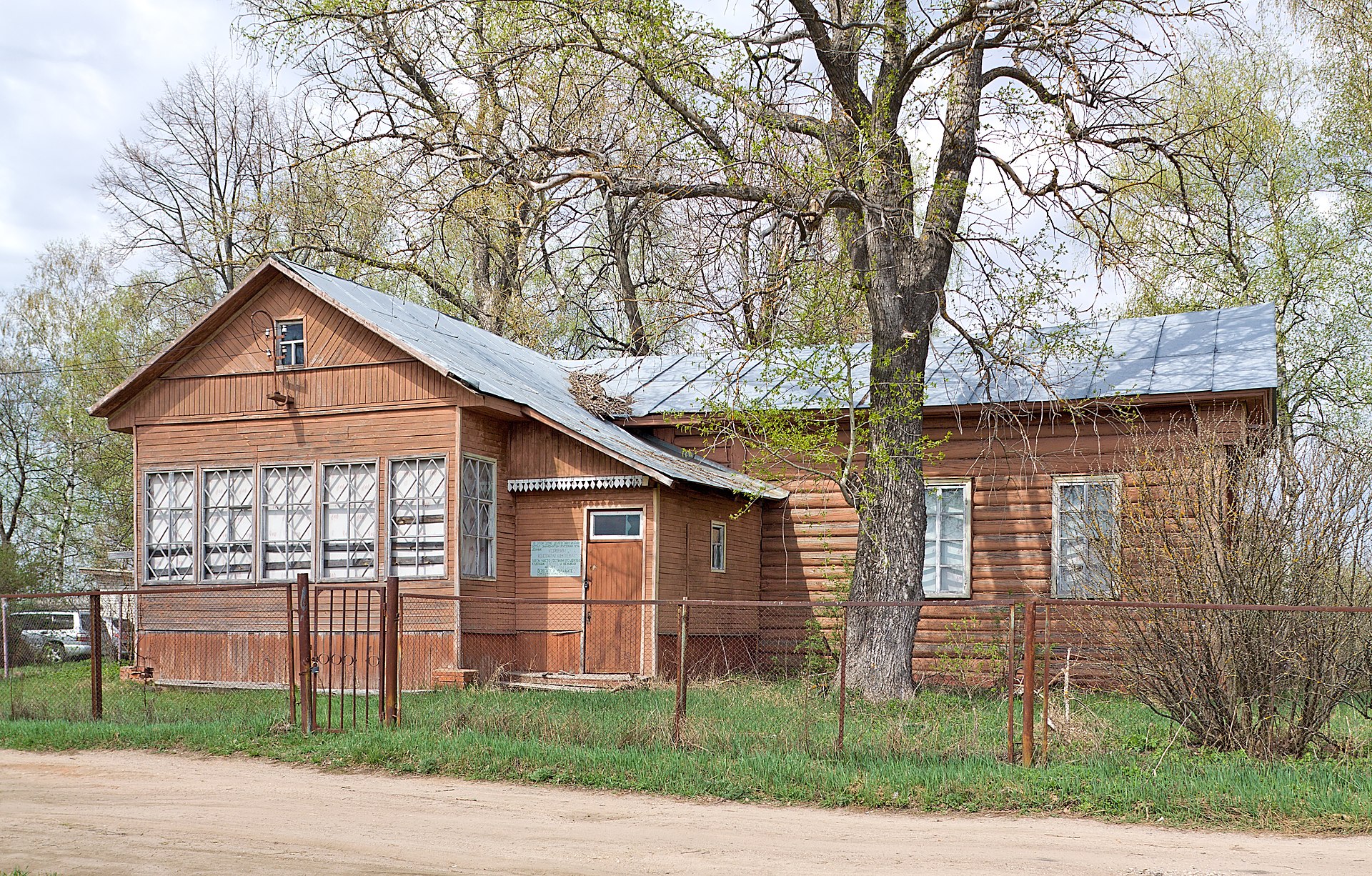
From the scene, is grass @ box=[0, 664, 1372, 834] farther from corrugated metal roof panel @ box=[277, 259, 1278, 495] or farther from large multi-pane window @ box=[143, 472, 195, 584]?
corrugated metal roof panel @ box=[277, 259, 1278, 495]

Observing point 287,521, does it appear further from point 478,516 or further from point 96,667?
point 96,667

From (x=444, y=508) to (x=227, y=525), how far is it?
12.9ft

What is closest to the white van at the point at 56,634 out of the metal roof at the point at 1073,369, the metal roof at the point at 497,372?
the metal roof at the point at 497,372

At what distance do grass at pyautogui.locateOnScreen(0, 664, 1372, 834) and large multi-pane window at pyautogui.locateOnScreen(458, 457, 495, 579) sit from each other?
309 centimetres

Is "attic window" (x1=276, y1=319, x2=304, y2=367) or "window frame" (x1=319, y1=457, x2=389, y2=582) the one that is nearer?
"window frame" (x1=319, y1=457, x2=389, y2=582)

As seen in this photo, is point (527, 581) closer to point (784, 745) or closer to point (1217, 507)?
point (784, 745)

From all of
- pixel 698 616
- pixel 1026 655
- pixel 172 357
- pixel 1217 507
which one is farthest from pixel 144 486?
pixel 1217 507

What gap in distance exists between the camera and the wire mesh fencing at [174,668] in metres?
14.6

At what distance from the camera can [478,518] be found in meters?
17.9

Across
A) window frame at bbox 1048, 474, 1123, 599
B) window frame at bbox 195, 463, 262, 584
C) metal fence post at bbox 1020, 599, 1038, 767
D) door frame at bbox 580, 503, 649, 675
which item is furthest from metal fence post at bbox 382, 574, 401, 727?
window frame at bbox 1048, 474, 1123, 599

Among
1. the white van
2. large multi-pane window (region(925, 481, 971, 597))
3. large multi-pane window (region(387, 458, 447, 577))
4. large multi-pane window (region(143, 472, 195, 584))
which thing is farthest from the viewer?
the white van

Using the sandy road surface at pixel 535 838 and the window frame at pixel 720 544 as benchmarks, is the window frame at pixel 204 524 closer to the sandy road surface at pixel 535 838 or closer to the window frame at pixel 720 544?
the window frame at pixel 720 544

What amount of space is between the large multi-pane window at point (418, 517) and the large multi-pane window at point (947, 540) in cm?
724

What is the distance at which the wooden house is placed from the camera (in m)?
17.5
